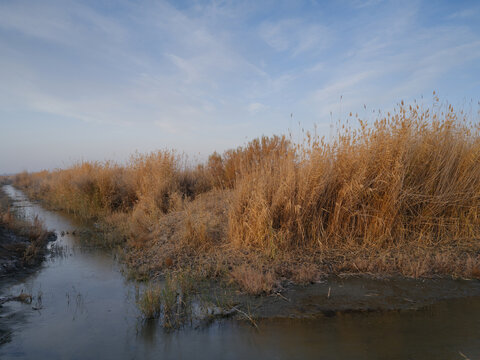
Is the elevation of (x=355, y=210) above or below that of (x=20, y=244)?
above

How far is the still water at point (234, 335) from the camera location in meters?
2.84

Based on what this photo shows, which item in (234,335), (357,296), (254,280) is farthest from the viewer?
(254,280)

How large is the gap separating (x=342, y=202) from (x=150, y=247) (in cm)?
388

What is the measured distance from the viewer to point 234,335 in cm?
313

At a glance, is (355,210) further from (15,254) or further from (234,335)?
(15,254)

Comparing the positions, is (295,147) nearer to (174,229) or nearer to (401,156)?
(401,156)

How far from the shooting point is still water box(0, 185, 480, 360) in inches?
112

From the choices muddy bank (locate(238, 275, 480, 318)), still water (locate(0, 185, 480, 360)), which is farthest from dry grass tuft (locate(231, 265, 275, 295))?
still water (locate(0, 185, 480, 360))

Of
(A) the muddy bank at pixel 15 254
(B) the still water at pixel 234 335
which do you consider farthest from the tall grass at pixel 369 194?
(A) the muddy bank at pixel 15 254

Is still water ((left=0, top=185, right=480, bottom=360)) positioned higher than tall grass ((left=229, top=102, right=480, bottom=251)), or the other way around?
tall grass ((left=229, top=102, right=480, bottom=251))

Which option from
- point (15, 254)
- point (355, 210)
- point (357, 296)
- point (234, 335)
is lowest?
point (234, 335)

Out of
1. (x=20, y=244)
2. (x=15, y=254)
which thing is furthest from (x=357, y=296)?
(x=20, y=244)

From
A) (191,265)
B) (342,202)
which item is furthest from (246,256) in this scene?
(342,202)

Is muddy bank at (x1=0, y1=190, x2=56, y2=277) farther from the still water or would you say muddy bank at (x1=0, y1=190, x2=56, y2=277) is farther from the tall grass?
the tall grass
